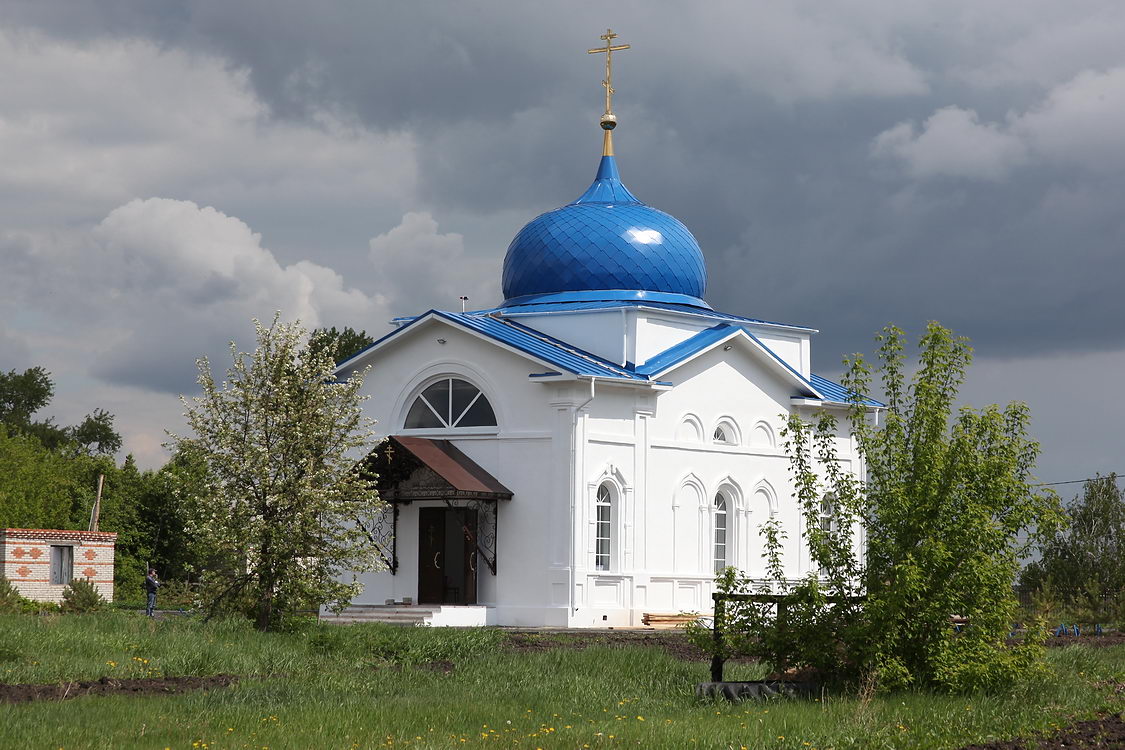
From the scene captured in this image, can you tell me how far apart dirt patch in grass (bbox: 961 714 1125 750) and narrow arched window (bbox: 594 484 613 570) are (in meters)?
15.6

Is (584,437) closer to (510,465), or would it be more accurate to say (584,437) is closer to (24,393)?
(510,465)

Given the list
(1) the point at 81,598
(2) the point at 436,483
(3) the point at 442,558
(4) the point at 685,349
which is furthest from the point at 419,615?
(4) the point at 685,349

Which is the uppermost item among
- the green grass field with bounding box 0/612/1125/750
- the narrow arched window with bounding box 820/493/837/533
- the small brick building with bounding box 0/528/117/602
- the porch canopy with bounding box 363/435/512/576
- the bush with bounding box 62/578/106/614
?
the porch canopy with bounding box 363/435/512/576

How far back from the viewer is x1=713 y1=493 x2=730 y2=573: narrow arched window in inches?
1199

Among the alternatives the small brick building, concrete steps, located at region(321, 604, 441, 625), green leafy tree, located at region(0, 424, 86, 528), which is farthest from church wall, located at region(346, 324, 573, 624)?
green leafy tree, located at region(0, 424, 86, 528)

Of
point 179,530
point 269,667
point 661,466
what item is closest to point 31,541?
point 179,530

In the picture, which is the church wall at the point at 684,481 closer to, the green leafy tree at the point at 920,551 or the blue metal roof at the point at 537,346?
the blue metal roof at the point at 537,346

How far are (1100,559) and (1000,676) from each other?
2241 centimetres

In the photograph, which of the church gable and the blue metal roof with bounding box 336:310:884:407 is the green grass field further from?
the church gable

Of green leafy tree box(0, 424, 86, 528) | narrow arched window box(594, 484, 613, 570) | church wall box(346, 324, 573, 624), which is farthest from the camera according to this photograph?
green leafy tree box(0, 424, 86, 528)

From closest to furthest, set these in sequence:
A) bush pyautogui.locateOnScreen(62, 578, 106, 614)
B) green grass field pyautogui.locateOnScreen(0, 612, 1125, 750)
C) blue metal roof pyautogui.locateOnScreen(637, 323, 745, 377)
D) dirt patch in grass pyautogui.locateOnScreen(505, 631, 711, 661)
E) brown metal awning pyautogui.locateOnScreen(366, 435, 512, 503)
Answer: green grass field pyautogui.locateOnScreen(0, 612, 1125, 750), dirt patch in grass pyautogui.locateOnScreen(505, 631, 711, 661), brown metal awning pyautogui.locateOnScreen(366, 435, 512, 503), bush pyautogui.locateOnScreen(62, 578, 106, 614), blue metal roof pyautogui.locateOnScreen(637, 323, 745, 377)

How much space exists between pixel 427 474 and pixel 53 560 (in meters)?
12.1

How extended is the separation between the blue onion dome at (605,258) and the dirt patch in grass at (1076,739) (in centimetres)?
1914

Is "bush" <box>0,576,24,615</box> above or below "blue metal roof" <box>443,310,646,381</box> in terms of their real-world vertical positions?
below
